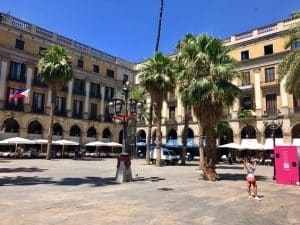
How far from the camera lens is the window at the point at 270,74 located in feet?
133

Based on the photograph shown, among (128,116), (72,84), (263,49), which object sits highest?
(263,49)

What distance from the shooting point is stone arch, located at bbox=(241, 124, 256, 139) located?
42.9 m

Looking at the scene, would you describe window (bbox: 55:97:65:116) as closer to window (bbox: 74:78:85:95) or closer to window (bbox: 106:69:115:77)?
window (bbox: 74:78:85:95)

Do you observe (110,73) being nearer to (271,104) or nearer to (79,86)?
(79,86)

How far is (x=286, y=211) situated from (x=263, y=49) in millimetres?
35036

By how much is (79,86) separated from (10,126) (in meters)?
13.3

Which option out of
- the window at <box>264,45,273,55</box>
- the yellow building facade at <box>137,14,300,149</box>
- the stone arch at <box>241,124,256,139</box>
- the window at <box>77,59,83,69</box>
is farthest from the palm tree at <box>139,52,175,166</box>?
the window at <box>77,59,83,69</box>

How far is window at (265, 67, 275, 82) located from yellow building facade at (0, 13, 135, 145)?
20.9 metres

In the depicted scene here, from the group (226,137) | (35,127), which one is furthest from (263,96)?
(35,127)

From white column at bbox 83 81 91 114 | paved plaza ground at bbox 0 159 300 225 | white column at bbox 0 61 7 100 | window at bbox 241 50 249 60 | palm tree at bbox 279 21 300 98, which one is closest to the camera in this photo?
paved plaza ground at bbox 0 159 300 225

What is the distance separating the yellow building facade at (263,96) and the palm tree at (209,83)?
2016 cm

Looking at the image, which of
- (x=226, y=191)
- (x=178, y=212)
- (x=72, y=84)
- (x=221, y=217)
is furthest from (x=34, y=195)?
(x=72, y=84)

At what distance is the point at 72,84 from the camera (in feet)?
162

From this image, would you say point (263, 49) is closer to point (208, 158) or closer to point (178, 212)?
point (208, 158)
